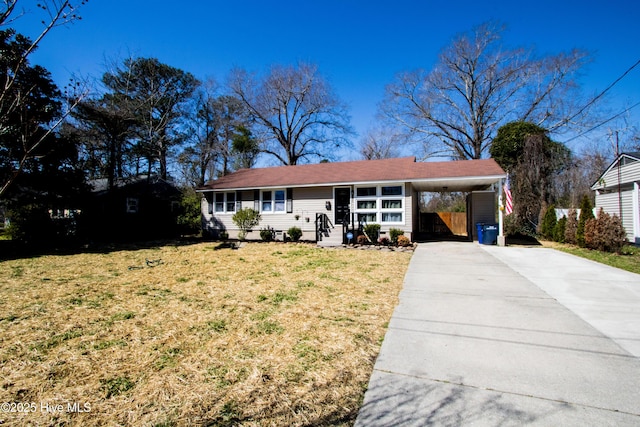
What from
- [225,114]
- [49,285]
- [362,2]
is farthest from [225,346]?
[225,114]

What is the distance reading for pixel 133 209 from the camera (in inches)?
728

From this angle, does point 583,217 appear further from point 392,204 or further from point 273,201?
point 273,201

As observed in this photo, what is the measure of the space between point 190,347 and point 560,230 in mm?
15680

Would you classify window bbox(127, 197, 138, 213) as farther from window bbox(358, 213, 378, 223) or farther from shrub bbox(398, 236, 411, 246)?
shrub bbox(398, 236, 411, 246)

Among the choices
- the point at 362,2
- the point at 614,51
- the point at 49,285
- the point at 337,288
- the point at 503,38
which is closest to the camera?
the point at 337,288

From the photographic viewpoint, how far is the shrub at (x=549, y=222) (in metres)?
13.9

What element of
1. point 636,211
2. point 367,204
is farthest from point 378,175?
point 636,211

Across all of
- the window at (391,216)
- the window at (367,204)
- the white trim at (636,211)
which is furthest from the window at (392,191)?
the white trim at (636,211)

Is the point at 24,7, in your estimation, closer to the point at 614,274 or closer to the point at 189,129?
the point at 614,274

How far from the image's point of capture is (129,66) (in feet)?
76.1

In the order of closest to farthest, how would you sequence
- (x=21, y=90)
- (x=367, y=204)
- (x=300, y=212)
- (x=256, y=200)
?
(x=21, y=90) < (x=367, y=204) < (x=300, y=212) < (x=256, y=200)

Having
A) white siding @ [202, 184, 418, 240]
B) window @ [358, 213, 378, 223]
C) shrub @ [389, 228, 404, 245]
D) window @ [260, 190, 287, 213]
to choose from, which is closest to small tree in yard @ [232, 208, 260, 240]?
white siding @ [202, 184, 418, 240]

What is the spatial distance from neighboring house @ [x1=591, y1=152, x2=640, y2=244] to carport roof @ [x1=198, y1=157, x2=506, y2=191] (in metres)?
5.11

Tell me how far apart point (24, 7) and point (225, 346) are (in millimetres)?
4308
